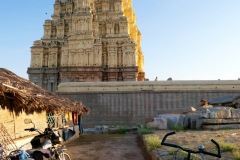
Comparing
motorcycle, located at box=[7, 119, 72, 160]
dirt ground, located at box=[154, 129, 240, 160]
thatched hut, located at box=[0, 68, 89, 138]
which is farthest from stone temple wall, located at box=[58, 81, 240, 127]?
motorcycle, located at box=[7, 119, 72, 160]

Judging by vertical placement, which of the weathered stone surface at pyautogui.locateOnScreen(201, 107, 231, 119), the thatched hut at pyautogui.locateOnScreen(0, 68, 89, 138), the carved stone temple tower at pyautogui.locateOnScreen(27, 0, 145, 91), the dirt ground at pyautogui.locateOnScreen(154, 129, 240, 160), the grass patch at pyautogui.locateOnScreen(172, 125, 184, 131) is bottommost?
the grass patch at pyautogui.locateOnScreen(172, 125, 184, 131)

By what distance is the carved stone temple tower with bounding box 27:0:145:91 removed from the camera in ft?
110

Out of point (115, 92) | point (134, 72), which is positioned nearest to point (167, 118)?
point (115, 92)

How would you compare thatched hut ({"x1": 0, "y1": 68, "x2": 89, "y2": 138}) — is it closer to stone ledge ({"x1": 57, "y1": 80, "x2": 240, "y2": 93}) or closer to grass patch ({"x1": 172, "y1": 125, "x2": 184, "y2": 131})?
grass patch ({"x1": 172, "y1": 125, "x2": 184, "y2": 131})

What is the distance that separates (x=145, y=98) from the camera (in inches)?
910

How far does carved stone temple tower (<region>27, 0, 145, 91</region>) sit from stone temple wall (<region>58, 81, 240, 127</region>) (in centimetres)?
958

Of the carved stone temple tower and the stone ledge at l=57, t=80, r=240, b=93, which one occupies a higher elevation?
the carved stone temple tower

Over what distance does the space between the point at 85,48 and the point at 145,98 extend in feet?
46.2

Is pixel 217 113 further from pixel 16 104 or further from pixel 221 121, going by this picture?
pixel 16 104

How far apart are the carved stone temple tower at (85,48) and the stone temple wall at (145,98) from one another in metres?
9.58

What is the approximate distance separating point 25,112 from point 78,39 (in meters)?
25.7

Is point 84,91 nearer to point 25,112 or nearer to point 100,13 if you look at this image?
point 25,112

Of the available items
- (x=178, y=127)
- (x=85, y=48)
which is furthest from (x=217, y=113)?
(x=85, y=48)

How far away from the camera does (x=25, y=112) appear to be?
31.6 ft
